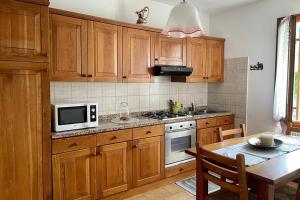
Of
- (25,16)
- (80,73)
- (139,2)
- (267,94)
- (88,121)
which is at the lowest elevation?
(88,121)

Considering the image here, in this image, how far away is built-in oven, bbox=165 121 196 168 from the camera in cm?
311

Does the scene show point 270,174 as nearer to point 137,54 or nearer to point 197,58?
point 137,54

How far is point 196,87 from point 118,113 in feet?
5.33

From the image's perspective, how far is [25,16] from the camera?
199cm

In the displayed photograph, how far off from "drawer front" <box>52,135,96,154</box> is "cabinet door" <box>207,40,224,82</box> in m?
2.27

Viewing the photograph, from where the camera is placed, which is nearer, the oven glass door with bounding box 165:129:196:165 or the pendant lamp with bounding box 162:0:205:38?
the pendant lamp with bounding box 162:0:205:38

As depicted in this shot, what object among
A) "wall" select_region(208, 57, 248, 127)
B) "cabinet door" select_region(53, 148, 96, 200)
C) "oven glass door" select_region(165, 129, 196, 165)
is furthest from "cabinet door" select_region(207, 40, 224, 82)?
"cabinet door" select_region(53, 148, 96, 200)

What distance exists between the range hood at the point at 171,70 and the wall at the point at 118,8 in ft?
2.50

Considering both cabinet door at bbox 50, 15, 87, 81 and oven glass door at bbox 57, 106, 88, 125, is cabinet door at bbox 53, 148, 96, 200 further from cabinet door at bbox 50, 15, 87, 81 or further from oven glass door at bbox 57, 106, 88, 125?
cabinet door at bbox 50, 15, 87, 81

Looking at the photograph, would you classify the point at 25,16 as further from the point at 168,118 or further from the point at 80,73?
the point at 168,118

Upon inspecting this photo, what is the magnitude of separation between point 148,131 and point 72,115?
0.94m

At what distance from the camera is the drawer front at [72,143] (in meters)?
2.24

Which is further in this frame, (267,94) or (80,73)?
(267,94)

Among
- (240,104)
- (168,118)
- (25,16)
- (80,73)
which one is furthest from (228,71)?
(25,16)
